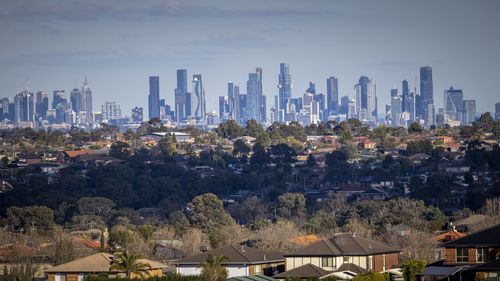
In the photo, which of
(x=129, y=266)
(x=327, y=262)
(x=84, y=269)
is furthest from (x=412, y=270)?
(x=84, y=269)

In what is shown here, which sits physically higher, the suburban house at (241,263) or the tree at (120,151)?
the tree at (120,151)

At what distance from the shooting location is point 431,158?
453 ft

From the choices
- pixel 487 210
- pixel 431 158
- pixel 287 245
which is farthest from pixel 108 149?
pixel 287 245

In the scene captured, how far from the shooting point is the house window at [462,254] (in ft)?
174

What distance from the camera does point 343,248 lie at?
59.8 meters

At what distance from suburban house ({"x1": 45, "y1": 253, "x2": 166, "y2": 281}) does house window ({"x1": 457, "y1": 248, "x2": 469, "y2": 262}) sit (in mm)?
11232

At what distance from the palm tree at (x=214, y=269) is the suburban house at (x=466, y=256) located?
23.6 feet

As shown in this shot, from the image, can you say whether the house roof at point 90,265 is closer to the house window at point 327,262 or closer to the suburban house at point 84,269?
the suburban house at point 84,269

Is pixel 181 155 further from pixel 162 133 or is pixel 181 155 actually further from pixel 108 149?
pixel 162 133

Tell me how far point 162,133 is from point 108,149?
21.7 meters

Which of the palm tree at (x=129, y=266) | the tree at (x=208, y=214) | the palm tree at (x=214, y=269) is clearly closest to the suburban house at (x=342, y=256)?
the palm tree at (x=214, y=269)

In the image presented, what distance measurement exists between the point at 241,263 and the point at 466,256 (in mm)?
9850

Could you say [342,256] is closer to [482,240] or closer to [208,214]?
[482,240]

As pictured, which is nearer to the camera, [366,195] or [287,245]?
[287,245]
